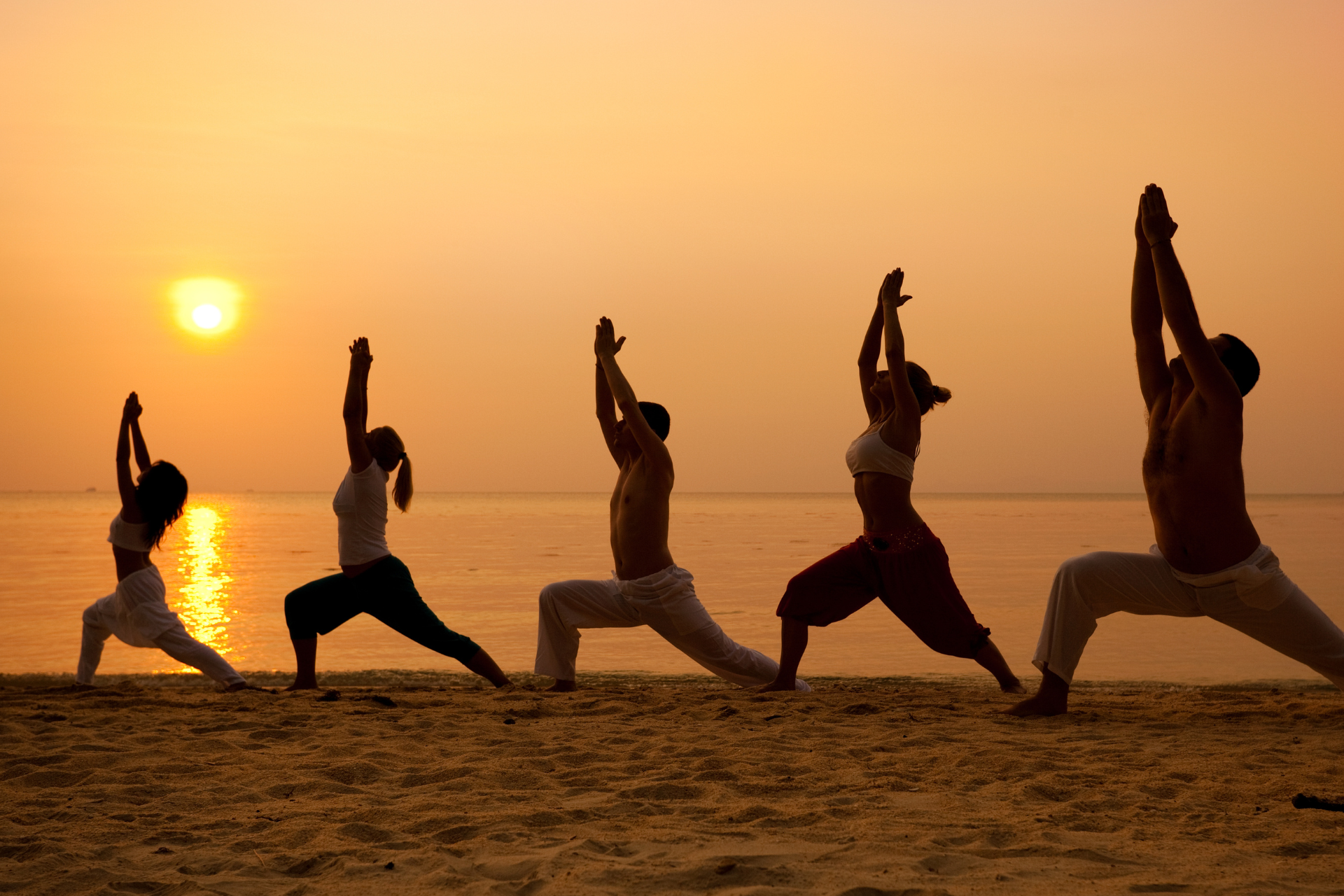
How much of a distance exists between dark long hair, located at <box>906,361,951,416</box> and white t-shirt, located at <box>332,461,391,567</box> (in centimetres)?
366

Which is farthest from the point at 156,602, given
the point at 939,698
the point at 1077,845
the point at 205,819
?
the point at 1077,845

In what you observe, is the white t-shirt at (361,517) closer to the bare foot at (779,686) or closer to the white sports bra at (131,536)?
the white sports bra at (131,536)

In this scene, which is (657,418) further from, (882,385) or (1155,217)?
(1155,217)

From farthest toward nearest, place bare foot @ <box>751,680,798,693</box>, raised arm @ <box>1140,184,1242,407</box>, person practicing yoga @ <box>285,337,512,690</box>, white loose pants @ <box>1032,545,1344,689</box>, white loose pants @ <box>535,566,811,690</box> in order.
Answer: person practicing yoga @ <box>285,337,512,690</box>, white loose pants @ <box>535,566,811,690</box>, bare foot @ <box>751,680,798,693</box>, white loose pants @ <box>1032,545,1344,689</box>, raised arm @ <box>1140,184,1242,407</box>

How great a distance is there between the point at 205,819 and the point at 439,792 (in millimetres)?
841

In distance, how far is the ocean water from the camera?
377 inches

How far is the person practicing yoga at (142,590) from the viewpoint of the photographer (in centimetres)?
728

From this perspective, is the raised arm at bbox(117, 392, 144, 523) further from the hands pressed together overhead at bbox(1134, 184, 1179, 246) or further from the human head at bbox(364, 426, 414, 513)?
the hands pressed together overhead at bbox(1134, 184, 1179, 246)

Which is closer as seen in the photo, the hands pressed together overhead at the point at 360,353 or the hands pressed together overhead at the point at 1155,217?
the hands pressed together overhead at the point at 1155,217

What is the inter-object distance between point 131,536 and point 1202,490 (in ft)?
21.6

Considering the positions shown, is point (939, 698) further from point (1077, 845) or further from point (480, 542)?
point (480, 542)

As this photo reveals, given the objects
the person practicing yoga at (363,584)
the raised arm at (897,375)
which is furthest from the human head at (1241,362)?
the person practicing yoga at (363,584)

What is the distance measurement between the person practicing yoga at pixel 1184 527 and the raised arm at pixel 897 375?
1.34 m

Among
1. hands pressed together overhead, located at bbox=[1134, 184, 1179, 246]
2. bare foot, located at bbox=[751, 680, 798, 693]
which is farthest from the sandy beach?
hands pressed together overhead, located at bbox=[1134, 184, 1179, 246]
